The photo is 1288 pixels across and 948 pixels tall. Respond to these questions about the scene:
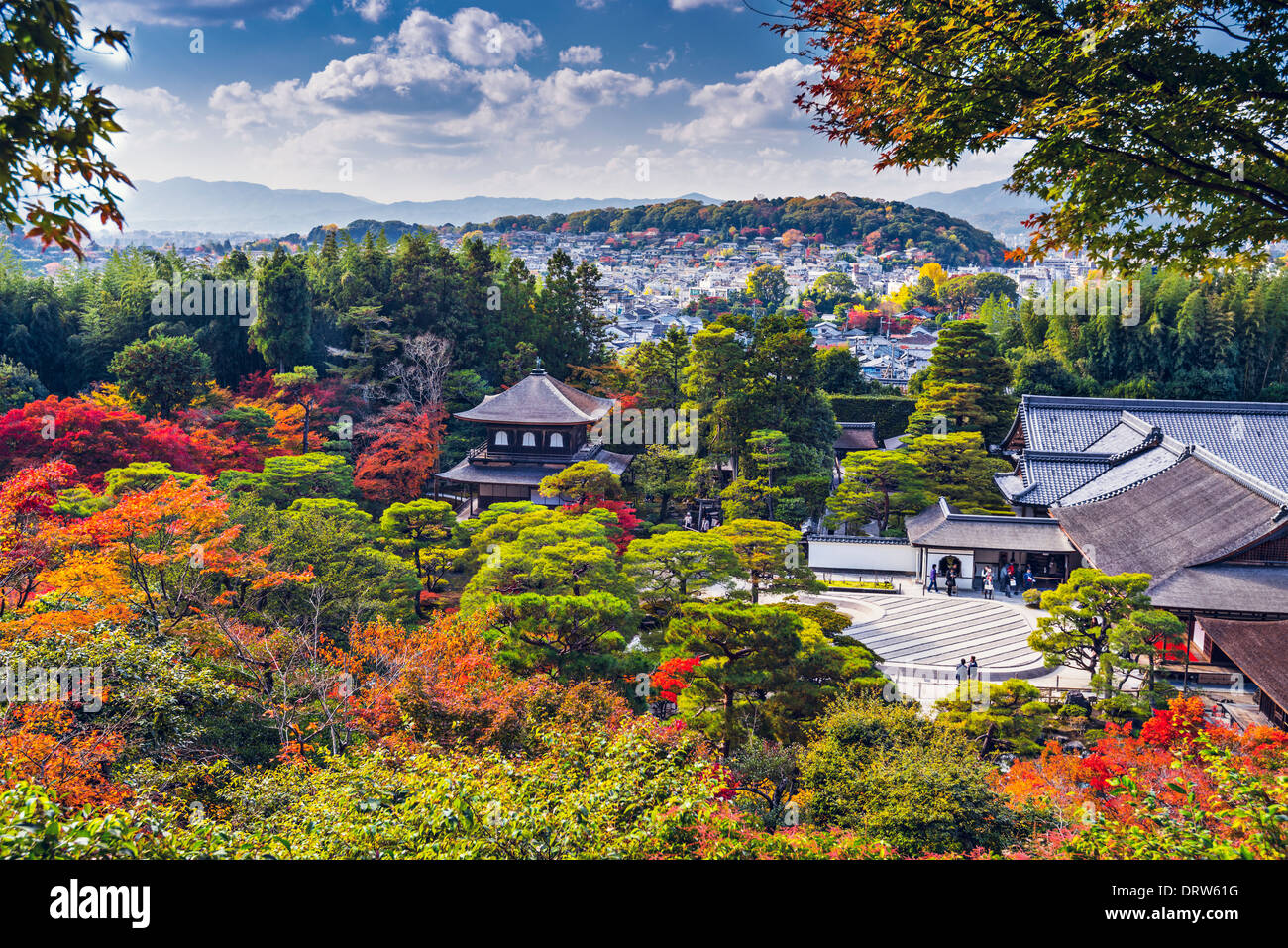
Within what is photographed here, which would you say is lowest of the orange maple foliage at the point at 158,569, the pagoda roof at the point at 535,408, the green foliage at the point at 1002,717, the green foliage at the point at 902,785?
the green foliage at the point at 1002,717

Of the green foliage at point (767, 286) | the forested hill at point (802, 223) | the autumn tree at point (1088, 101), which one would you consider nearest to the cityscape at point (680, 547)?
the autumn tree at point (1088, 101)

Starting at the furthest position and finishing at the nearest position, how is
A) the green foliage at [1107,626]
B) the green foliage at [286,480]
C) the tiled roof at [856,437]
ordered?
1. the tiled roof at [856,437]
2. the green foliage at [286,480]
3. the green foliage at [1107,626]

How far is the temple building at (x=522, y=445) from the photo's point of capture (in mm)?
26688

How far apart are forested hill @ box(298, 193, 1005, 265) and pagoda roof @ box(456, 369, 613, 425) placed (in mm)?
108193

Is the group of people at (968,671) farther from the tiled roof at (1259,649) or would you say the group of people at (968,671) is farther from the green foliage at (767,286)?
the green foliage at (767,286)

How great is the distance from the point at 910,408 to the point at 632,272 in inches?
4162

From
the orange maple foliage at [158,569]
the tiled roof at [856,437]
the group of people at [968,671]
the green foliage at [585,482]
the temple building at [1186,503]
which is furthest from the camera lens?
the tiled roof at [856,437]

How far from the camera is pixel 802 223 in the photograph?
161 m

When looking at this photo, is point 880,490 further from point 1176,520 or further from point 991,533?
point 1176,520

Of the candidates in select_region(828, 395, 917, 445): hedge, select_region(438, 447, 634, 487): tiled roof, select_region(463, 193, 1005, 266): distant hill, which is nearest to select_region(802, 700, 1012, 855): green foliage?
select_region(438, 447, 634, 487): tiled roof

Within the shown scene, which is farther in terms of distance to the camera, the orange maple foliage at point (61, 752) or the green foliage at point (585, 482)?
the green foliage at point (585, 482)

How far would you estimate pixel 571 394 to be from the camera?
2889 centimetres

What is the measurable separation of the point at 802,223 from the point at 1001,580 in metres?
150
